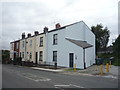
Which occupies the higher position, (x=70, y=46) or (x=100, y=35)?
(x=100, y=35)

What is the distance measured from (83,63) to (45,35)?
9914 mm

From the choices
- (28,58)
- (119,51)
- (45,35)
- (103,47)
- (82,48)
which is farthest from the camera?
(103,47)

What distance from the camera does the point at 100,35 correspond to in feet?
171

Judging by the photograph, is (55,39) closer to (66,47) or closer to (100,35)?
(66,47)

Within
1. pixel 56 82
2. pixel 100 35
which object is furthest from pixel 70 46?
pixel 100 35

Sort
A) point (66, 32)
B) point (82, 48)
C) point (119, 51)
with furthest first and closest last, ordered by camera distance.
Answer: point (119, 51)
point (66, 32)
point (82, 48)

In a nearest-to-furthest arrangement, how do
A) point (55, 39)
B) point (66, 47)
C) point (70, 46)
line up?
point (70, 46) → point (66, 47) → point (55, 39)

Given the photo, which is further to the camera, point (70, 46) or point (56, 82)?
A: point (70, 46)

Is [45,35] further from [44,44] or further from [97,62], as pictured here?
[97,62]

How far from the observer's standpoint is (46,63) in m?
31.3

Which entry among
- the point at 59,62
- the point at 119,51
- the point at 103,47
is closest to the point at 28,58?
the point at 59,62

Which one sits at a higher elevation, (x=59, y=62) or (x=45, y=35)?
(x=45, y=35)

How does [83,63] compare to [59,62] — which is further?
[59,62]

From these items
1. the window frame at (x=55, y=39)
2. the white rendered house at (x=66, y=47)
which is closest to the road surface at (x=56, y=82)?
the white rendered house at (x=66, y=47)
